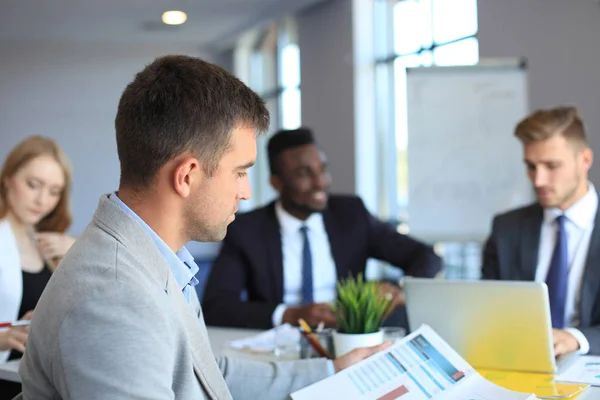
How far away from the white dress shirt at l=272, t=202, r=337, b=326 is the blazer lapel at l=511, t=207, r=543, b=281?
33.3 inches

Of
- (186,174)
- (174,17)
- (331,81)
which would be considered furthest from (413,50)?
(186,174)

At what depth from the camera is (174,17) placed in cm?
819

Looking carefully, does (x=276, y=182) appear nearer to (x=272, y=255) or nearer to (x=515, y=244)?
(x=272, y=255)

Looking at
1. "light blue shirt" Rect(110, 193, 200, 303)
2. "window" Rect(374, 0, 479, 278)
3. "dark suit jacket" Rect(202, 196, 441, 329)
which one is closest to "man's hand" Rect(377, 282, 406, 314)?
"dark suit jacket" Rect(202, 196, 441, 329)

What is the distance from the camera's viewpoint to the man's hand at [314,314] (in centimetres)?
260

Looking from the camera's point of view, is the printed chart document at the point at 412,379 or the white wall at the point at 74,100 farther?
the white wall at the point at 74,100

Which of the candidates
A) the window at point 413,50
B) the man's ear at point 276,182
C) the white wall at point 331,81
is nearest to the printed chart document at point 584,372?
the man's ear at point 276,182

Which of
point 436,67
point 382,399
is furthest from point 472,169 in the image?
point 382,399

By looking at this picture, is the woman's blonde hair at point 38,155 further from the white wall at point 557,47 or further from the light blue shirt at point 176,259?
the white wall at point 557,47

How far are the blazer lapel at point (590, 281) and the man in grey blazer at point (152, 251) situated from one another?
5.49 feet

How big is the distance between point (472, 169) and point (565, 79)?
2.61ft

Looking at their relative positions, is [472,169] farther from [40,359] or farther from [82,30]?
[82,30]

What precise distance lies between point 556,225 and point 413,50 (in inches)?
145

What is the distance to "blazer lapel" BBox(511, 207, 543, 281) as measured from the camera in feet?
9.62
